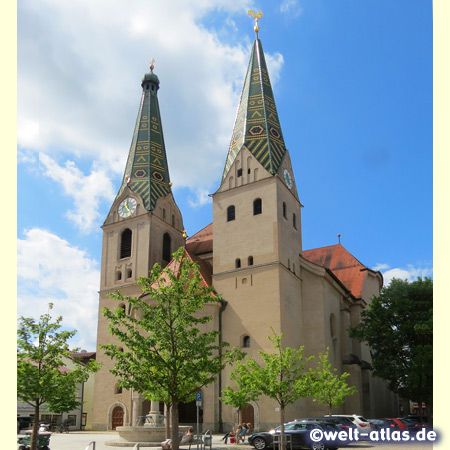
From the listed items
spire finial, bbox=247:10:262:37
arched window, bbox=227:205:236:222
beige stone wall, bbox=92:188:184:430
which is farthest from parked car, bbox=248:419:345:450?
spire finial, bbox=247:10:262:37

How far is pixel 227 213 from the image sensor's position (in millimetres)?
42531

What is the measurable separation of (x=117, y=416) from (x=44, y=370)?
24.6 metres

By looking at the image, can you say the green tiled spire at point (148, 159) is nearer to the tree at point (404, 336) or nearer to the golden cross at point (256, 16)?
the golden cross at point (256, 16)

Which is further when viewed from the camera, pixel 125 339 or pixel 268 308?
pixel 268 308

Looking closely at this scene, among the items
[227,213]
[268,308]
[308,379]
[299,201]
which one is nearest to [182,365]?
[308,379]

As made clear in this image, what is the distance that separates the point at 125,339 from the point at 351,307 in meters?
33.3

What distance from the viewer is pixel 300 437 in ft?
71.3

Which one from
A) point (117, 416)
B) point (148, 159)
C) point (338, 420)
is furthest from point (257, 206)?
point (117, 416)

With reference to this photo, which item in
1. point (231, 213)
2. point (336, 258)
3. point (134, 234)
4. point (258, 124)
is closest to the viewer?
point (231, 213)

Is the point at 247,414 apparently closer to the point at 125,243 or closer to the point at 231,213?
the point at 231,213

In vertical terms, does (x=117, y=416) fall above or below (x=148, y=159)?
below
